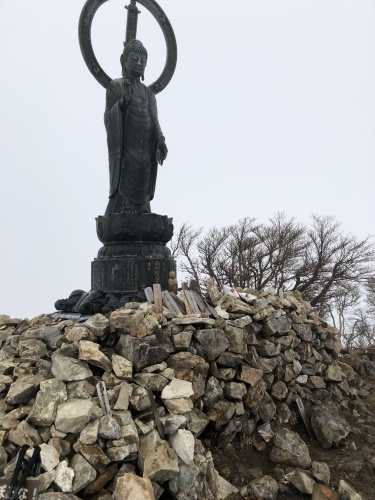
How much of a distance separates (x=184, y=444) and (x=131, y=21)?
23.0 ft

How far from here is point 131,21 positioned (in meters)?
6.49

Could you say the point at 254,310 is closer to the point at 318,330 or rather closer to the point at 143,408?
the point at 318,330

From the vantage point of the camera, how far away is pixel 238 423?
409 centimetres

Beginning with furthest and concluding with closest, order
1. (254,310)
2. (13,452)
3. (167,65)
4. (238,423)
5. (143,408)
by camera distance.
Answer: (167,65) → (254,310) → (238,423) → (143,408) → (13,452)

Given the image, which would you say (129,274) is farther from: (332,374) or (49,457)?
(332,374)

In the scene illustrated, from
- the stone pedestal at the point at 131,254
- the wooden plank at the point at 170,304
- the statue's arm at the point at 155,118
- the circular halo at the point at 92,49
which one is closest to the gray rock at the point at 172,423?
the wooden plank at the point at 170,304

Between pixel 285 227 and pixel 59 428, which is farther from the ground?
pixel 285 227

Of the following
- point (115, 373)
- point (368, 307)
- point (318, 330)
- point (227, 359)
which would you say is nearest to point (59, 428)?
point (115, 373)

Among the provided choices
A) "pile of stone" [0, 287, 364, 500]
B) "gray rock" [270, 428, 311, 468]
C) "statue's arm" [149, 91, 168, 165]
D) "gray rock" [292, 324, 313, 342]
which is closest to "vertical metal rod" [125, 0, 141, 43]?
"statue's arm" [149, 91, 168, 165]

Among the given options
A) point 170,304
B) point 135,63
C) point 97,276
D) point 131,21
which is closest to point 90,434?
point 170,304

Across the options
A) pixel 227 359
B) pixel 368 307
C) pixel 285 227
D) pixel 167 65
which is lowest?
pixel 368 307

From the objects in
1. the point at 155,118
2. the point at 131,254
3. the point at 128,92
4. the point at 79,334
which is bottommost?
the point at 79,334

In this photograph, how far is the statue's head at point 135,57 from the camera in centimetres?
597

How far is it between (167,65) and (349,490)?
742cm
